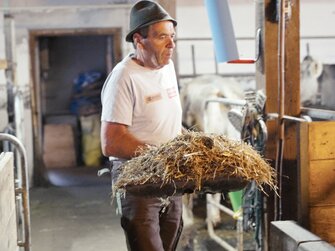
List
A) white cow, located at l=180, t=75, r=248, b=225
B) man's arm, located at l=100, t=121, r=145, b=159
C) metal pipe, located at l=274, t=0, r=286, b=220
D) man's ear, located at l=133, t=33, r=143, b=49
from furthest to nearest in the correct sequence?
white cow, located at l=180, t=75, r=248, b=225, metal pipe, located at l=274, t=0, r=286, b=220, man's ear, located at l=133, t=33, r=143, b=49, man's arm, located at l=100, t=121, r=145, b=159

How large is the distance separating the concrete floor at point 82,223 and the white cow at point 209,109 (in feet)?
0.71

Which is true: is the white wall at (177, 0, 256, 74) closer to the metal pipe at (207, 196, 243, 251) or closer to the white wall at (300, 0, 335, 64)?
the white wall at (300, 0, 335, 64)

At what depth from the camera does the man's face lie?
7.25 feet

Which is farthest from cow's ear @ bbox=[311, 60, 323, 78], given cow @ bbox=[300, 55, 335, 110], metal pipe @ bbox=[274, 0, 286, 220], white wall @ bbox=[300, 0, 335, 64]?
metal pipe @ bbox=[274, 0, 286, 220]

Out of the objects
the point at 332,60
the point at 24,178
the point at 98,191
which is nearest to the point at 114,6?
the point at 98,191

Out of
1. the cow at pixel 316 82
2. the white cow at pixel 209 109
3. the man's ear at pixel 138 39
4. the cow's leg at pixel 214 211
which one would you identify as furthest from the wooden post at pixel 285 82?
the cow at pixel 316 82

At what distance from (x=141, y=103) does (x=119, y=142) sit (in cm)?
21

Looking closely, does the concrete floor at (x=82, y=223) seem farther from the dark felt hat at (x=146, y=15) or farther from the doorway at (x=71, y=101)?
the dark felt hat at (x=146, y=15)

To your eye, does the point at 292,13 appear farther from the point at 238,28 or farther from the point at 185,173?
the point at 238,28

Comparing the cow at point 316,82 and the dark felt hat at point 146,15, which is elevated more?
the dark felt hat at point 146,15

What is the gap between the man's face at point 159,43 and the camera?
2.21 m

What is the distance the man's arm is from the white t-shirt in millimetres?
31

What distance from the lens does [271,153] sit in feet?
9.12

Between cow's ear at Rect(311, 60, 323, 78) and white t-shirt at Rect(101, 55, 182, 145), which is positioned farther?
cow's ear at Rect(311, 60, 323, 78)
